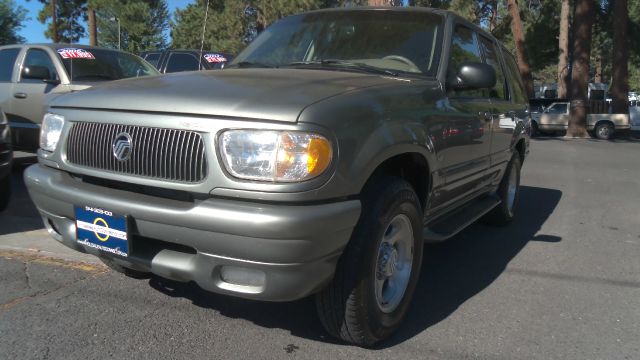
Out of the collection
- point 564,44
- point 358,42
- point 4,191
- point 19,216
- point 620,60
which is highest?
point 564,44

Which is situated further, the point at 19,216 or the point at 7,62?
the point at 7,62

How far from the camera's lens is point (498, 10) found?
125 ft

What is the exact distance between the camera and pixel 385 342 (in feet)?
10.1

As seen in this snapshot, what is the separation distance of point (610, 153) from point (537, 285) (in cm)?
1286

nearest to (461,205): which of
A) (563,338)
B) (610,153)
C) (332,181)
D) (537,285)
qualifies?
(537,285)

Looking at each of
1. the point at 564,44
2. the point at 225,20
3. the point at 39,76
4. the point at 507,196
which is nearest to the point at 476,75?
the point at 507,196

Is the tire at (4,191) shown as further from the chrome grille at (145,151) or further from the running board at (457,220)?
the running board at (457,220)

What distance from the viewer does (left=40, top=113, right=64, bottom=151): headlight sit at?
10.1 feet

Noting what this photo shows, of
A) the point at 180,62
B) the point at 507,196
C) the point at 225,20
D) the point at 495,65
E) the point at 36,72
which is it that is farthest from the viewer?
the point at 225,20

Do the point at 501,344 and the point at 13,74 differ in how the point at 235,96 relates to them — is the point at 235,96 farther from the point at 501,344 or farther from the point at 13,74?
the point at 13,74

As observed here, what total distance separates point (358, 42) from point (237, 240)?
209 centimetres

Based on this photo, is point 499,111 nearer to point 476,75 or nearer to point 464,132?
point 464,132

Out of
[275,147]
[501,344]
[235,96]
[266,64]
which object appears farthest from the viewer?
[266,64]

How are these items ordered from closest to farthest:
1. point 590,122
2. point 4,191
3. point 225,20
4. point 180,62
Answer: point 4,191, point 180,62, point 590,122, point 225,20
